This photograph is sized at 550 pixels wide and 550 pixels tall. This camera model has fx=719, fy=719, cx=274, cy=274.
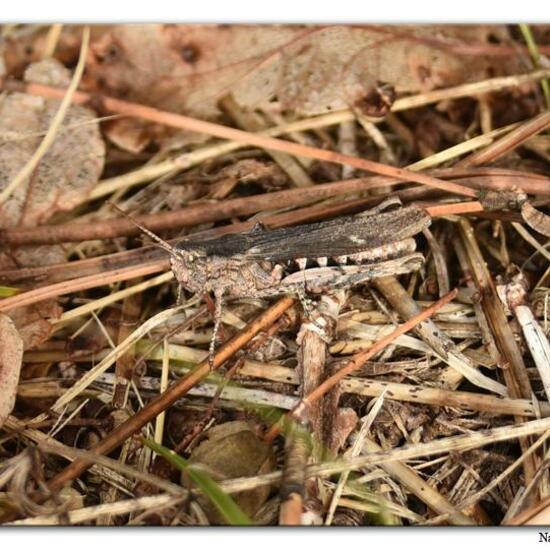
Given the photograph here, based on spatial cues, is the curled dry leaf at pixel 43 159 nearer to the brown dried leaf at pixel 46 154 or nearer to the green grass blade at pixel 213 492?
the brown dried leaf at pixel 46 154

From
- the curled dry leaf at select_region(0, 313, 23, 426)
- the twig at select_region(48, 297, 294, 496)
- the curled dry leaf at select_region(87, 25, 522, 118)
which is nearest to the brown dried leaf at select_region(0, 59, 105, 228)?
the curled dry leaf at select_region(87, 25, 522, 118)

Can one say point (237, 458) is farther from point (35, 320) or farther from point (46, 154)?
point (46, 154)

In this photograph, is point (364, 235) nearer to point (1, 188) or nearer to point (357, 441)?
point (357, 441)

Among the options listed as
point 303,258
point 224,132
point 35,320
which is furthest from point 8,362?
point 224,132

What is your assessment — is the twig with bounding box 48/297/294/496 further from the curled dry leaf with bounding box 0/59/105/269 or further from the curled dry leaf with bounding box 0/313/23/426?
→ the curled dry leaf with bounding box 0/59/105/269

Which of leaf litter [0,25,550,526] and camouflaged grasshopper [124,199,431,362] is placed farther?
camouflaged grasshopper [124,199,431,362]

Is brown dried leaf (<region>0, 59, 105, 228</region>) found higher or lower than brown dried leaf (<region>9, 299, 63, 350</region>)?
higher

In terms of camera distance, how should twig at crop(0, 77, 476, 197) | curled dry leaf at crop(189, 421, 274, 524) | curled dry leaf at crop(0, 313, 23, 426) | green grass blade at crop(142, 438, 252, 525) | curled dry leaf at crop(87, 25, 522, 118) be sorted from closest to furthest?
green grass blade at crop(142, 438, 252, 525), curled dry leaf at crop(189, 421, 274, 524), curled dry leaf at crop(0, 313, 23, 426), twig at crop(0, 77, 476, 197), curled dry leaf at crop(87, 25, 522, 118)

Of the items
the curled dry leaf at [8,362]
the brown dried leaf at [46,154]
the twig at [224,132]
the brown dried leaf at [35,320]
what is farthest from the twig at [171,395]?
the brown dried leaf at [46,154]
